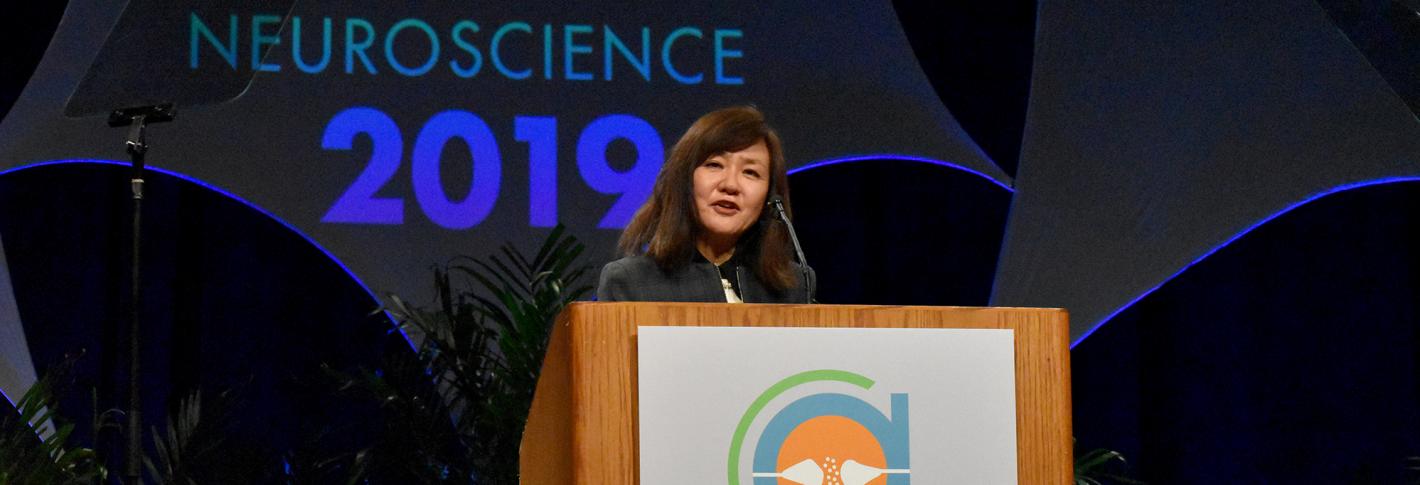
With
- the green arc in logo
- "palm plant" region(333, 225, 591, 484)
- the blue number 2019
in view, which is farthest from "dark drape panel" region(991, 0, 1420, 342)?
the green arc in logo

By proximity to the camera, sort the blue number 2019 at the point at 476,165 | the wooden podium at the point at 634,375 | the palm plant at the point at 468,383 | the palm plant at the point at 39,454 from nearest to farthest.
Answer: the wooden podium at the point at 634,375 → the palm plant at the point at 39,454 → the palm plant at the point at 468,383 → the blue number 2019 at the point at 476,165

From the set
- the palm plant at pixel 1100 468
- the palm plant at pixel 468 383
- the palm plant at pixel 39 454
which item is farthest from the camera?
the palm plant at pixel 1100 468

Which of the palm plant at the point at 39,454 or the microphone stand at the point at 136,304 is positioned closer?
the microphone stand at the point at 136,304

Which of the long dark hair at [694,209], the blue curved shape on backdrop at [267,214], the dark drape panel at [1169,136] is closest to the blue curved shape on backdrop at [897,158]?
the dark drape panel at [1169,136]

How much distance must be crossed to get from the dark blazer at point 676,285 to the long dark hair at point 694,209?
14 millimetres

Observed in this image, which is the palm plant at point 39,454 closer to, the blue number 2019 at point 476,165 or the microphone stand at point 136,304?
the microphone stand at point 136,304

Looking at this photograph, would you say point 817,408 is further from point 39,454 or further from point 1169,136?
point 1169,136

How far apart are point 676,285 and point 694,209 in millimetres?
120

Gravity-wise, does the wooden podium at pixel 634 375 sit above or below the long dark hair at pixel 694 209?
below

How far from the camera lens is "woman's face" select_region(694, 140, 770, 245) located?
209 cm

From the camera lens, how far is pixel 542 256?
3.94m

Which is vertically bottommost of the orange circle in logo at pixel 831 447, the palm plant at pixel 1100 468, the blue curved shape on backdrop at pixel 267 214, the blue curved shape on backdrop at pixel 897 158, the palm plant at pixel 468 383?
the palm plant at pixel 1100 468

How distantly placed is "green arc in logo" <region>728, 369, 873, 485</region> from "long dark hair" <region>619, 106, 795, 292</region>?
0.65 meters

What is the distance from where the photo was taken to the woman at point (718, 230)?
2.10 metres
